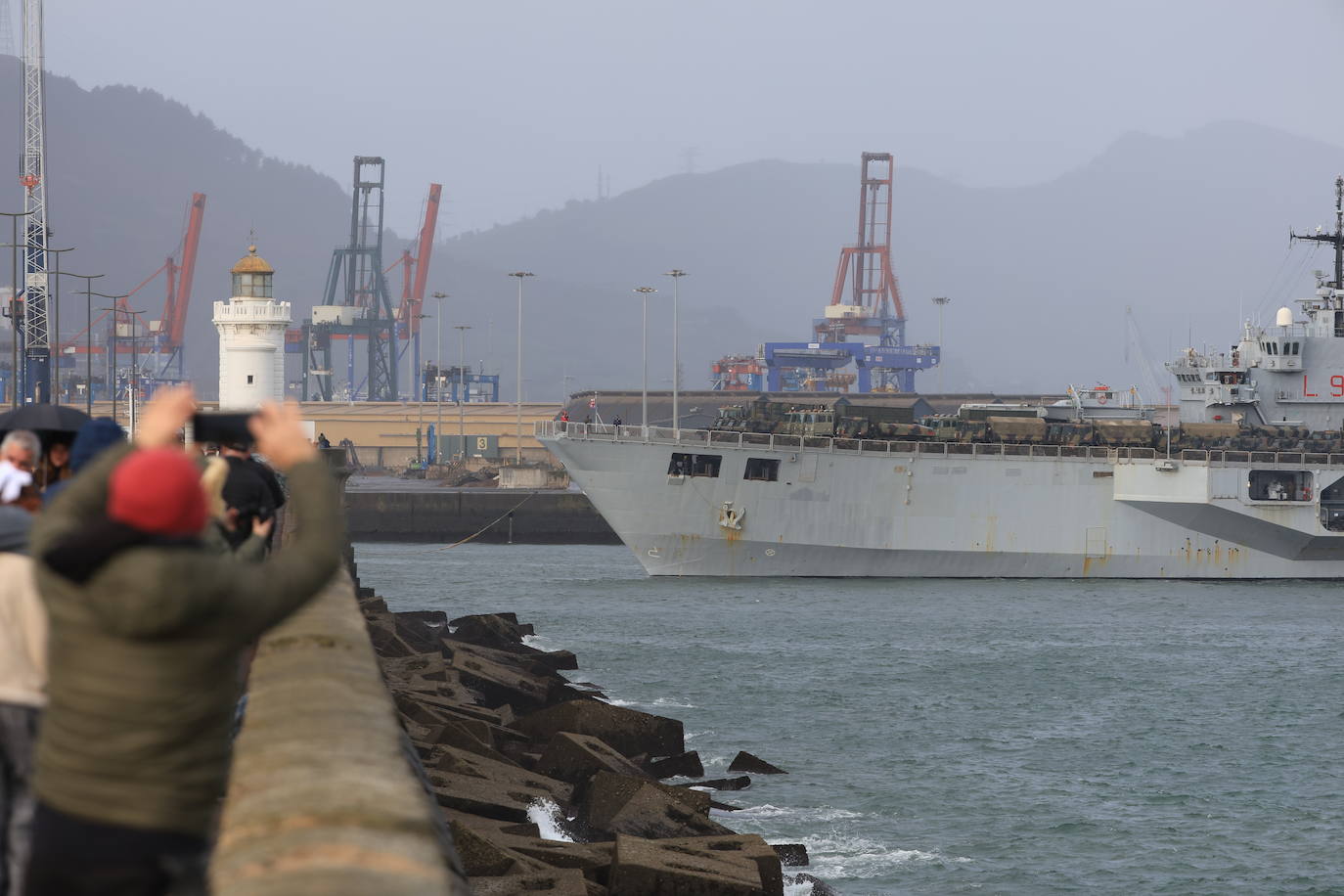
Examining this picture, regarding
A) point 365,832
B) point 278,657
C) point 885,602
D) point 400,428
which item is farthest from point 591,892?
point 400,428

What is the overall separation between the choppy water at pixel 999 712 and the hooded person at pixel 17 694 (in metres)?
10.7

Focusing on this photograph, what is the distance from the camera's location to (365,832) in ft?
13.7

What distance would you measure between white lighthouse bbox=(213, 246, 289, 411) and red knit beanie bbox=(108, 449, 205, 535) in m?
39.7

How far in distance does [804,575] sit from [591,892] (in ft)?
116

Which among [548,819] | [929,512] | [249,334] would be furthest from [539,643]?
[548,819]

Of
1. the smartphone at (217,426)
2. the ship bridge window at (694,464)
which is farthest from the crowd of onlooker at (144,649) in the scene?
the ship bridge window at (694,464)

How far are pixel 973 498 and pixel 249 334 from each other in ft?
64.4

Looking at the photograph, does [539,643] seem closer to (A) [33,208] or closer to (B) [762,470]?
(B) [762,470]

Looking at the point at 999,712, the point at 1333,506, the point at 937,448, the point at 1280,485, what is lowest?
the point at 999,712

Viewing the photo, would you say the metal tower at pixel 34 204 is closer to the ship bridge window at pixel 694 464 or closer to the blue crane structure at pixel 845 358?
the ship bridge window at pixel 694 464

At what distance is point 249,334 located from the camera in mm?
42812

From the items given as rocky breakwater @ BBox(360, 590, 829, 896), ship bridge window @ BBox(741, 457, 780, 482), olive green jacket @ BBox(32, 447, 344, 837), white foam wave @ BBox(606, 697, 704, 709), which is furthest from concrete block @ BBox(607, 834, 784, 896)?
ship bridge window @ BBox(741, 457, 780, 482)

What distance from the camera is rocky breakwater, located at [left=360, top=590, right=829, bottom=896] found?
419 inches

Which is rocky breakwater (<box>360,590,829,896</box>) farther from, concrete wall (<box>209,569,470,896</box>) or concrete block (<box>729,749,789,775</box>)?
concrete wall (<box>209,569,470,896</box>)
